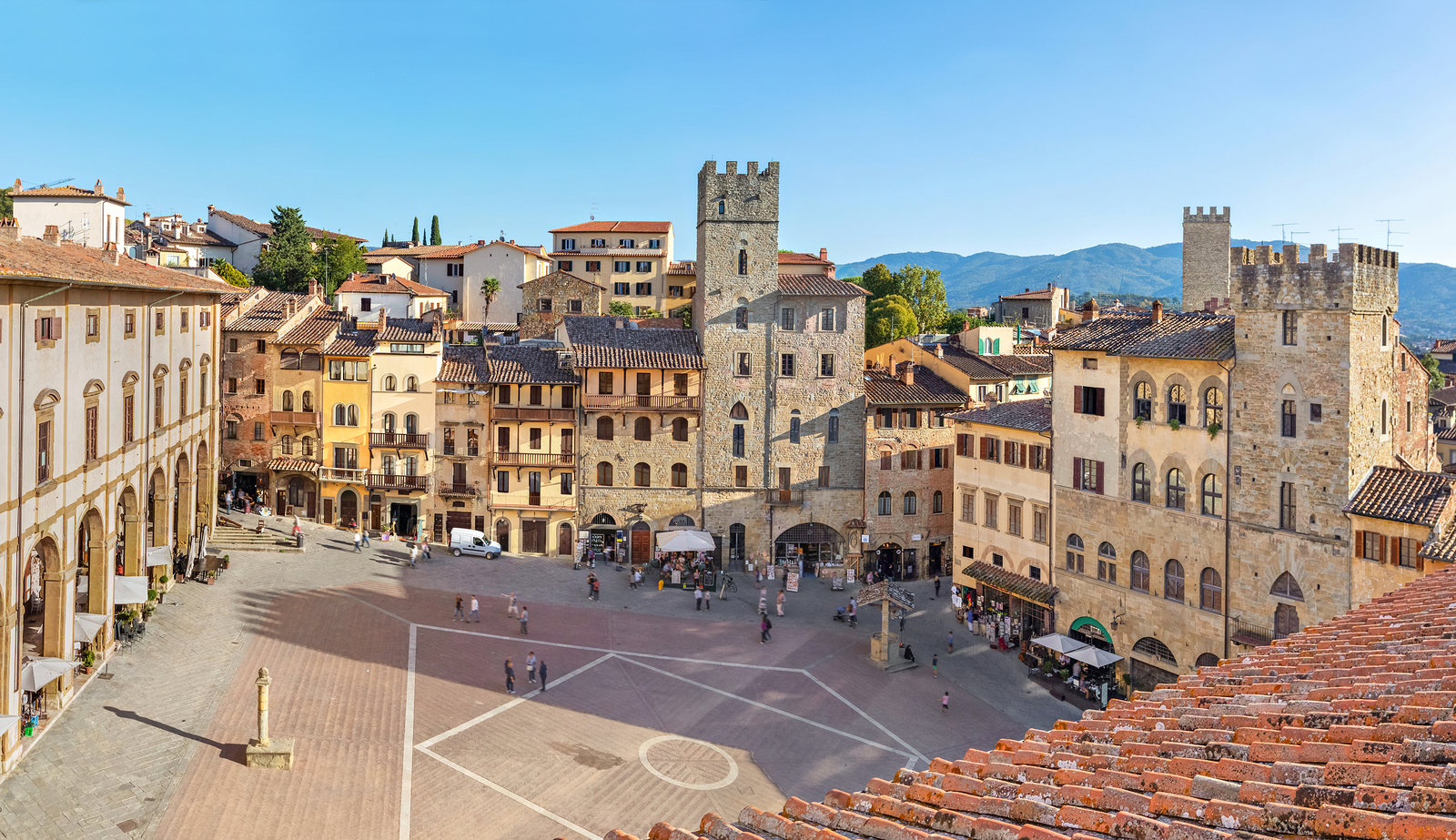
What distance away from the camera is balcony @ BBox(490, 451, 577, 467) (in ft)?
180

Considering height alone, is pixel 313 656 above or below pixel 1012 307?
below

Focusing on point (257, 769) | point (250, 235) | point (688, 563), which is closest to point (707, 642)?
point (688, 563)

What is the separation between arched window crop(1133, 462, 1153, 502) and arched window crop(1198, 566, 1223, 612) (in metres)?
3.61

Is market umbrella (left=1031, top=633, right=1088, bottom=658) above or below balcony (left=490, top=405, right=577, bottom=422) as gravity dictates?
below

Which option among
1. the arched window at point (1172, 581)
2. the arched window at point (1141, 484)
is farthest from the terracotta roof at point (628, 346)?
the arched window at point (1172, 581)

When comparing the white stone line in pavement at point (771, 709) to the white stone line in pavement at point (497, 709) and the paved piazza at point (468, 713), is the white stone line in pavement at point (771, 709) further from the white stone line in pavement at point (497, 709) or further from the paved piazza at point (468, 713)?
the white stone line in pavement at point (497, 709)

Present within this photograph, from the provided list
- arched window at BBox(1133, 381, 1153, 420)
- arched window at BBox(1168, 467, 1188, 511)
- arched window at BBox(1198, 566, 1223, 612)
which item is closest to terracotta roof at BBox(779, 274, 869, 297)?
arched window at BBox(1133, 381, 1153, 420)

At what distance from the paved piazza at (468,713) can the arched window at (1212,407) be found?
11829 millimetres

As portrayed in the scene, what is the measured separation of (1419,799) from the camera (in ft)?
19.6

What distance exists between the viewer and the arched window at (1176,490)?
3816 centimetres

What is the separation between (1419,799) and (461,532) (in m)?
50.9

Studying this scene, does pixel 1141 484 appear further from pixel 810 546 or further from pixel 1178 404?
pixel 810 546

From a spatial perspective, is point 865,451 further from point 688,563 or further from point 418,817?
point 418,817

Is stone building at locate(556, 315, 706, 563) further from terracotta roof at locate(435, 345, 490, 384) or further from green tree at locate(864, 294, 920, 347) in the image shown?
green tree at locate(864, 294, 920, 347)
